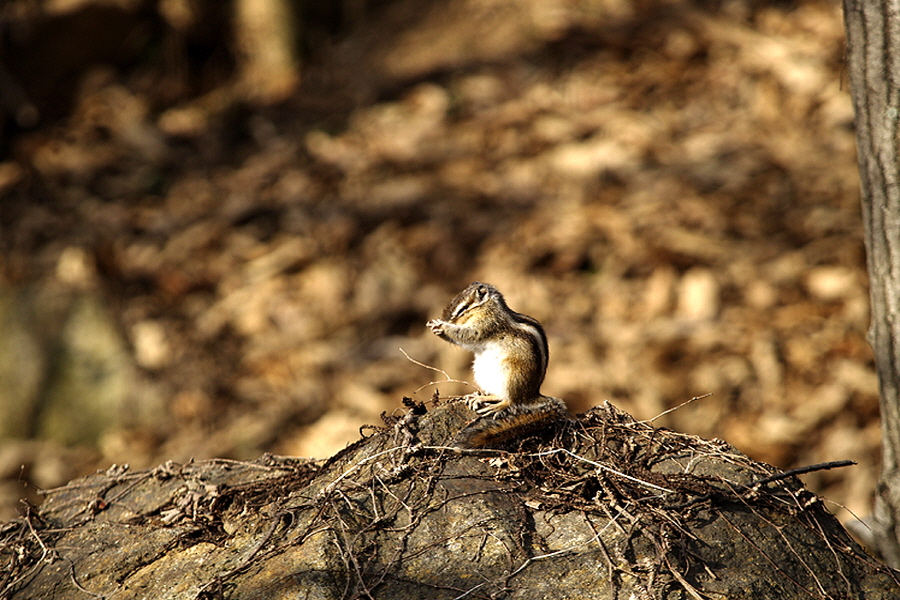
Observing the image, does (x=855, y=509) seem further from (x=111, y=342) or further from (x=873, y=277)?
(x=111, y=342)

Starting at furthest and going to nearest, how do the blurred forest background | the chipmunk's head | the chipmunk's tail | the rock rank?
the blurred forest background < the chipmunk's head < the chipmunk's tail < the rock

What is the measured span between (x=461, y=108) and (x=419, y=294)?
229 cm

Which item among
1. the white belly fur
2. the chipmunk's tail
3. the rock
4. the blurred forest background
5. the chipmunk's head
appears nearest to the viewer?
the rock

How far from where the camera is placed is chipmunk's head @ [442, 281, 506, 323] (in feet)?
11.1

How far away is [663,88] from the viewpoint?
8055 mm

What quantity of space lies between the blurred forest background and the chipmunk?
282 centimetres

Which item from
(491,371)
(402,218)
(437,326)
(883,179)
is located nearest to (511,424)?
(491,371)

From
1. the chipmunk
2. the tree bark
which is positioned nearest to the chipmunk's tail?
the chipmunk

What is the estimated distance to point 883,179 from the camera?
2957 millimetres

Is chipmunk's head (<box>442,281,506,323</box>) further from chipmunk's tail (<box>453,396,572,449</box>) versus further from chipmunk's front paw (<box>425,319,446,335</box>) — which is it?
chipmunk's tail (<box>453,396,572,449</box>)

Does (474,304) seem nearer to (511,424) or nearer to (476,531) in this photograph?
(511,424)

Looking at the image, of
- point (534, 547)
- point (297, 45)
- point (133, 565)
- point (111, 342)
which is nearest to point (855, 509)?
point (534, 547)

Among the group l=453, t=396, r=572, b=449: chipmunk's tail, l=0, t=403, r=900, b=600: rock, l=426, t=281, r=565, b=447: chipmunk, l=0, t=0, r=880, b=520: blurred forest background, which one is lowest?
l=0, t=403, r=900, b=600: rock

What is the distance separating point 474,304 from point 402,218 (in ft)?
13.9
